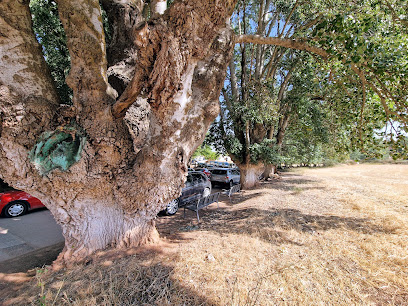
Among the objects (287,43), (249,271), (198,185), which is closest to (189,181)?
(198,185)

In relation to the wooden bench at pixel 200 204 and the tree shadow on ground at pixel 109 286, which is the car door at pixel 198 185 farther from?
the tree shadow on ground at pixel 109 286

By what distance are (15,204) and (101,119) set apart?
7.27 meters

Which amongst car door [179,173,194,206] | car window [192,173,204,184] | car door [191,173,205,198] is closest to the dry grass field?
car door [179,173,194,206]

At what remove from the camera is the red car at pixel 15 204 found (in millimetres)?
7109

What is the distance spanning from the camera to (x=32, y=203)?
7754mm

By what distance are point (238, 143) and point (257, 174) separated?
9.19ft

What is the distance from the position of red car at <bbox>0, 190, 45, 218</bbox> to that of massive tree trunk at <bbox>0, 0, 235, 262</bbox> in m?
5.92

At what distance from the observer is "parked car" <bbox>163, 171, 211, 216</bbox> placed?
7411 mm

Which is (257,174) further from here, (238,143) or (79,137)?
(79,137)

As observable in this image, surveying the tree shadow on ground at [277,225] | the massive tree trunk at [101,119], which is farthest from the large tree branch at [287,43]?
the tree shadow on ground at [277,225]

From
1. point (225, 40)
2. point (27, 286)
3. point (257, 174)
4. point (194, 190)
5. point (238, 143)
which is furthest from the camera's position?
point (257, 174)

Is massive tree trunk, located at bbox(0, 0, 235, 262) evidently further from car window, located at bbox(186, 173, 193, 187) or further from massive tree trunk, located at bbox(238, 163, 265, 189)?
massive tree trunk, located at bbox(238, 163, 265, 189)

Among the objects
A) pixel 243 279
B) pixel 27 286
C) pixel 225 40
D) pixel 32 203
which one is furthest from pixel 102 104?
pixel 32 203

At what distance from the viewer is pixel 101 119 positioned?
11.0ft
